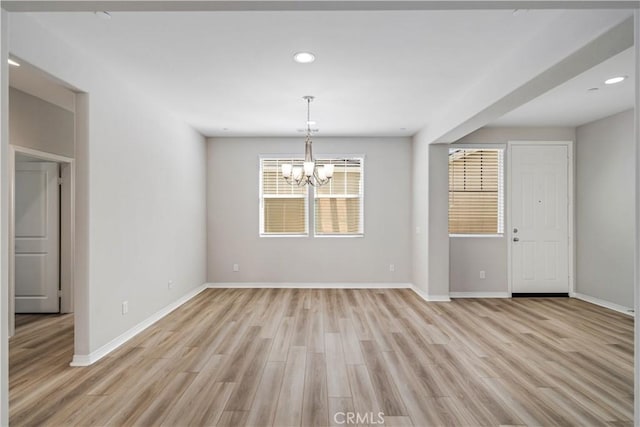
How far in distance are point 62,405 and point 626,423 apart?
368cm

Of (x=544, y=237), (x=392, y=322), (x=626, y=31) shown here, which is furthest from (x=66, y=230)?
(x=544, y=237)

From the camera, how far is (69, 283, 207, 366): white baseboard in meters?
2.98

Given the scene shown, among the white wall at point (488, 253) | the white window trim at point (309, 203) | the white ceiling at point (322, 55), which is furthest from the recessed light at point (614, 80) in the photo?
the white window trim at point (309, 203)

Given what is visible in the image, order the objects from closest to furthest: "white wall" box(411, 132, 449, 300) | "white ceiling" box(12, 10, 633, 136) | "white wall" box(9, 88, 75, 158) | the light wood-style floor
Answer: the light wood-style floor → "white ceiling" box(12, 10, 633, 136) → "white wall" box(9, 88, 75, 158) → "white wall" box(411, 132, 449, 300)

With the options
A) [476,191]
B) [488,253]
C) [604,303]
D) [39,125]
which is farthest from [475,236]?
[39,125]

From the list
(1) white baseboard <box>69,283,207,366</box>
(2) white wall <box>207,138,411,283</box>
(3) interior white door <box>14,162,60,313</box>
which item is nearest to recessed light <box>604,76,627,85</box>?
(2) white wall <box>207,138,411,283</box>

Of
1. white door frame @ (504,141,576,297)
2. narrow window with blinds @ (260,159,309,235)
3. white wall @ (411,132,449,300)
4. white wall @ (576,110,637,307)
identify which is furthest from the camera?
narrow window with blinds @ (260,159,309,235)

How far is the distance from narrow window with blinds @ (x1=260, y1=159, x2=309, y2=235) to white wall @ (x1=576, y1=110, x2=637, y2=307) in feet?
14.7

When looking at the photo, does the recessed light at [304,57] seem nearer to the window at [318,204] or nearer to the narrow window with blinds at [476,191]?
the window at [318,204]

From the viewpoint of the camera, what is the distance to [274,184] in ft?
20.5

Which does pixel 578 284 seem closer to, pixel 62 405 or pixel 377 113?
pixel 377 113

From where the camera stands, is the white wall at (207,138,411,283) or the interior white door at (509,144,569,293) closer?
the interior white door at (509,144,569,293)

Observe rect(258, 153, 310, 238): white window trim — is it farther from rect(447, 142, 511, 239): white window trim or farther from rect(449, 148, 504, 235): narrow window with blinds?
rect(447, 142, 511, 239): white window trim

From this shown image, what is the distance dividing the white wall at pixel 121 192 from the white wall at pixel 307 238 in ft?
3.12
